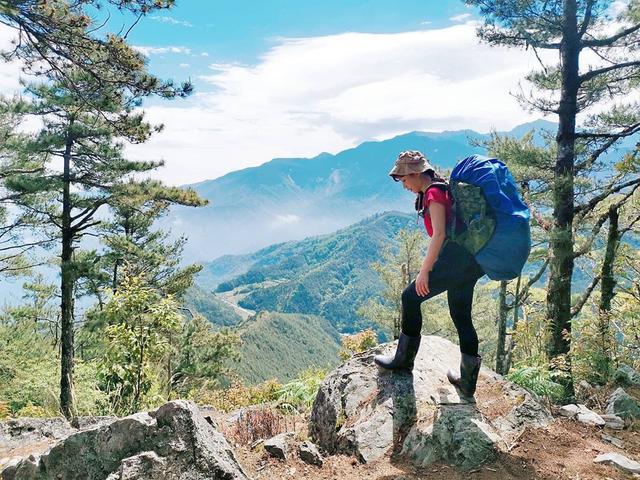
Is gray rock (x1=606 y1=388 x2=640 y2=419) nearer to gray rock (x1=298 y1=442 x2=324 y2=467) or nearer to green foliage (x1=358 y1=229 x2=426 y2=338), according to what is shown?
gray rock (x1=298 y1=442 x2=324 y2=467)

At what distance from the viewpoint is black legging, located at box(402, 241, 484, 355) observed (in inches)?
156

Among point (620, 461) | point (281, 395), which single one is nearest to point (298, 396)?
point (281, 395)

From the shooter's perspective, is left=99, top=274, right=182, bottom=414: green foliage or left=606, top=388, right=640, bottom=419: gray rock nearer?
left=606, top=388, right=640, bottom=419: gray rock

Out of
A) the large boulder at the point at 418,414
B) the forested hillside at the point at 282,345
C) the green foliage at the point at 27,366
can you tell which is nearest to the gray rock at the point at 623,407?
the large boulder at the point at 418,414

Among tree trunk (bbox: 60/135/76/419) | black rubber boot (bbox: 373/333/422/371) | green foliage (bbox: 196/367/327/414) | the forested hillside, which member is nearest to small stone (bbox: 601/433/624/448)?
black rubber boot (bbox: 373/333/422/371)

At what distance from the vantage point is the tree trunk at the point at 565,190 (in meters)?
7.61

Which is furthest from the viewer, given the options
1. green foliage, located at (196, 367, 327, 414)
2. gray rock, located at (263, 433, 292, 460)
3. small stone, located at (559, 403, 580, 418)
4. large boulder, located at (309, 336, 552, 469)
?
green foliage, located at (196, 367, 327, 414)

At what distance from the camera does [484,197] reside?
3.68 metres

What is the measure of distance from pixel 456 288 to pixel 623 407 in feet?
7.29

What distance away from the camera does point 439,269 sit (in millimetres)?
3977

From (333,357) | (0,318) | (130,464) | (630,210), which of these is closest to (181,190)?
(630,210)

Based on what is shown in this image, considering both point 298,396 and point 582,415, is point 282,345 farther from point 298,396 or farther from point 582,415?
point 582,415

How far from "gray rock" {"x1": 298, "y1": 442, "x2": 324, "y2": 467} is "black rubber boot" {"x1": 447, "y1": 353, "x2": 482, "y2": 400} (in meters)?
1.42

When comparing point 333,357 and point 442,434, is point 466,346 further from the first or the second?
point 333,357
